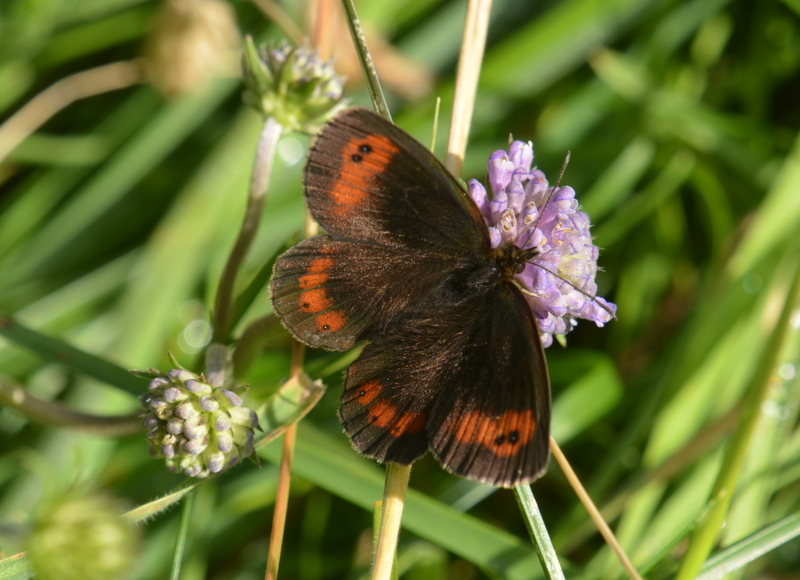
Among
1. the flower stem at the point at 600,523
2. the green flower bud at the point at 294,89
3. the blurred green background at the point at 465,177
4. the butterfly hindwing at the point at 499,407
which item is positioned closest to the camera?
the butterfly hindwing at the point at 499,407

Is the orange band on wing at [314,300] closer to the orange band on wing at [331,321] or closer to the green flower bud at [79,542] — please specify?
the orange band on wing at [331,321]

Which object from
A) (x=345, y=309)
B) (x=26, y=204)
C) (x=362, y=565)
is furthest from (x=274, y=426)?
(x=26, y=204)

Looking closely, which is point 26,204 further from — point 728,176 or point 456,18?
point 728,176

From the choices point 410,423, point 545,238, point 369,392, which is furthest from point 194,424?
point 545,238

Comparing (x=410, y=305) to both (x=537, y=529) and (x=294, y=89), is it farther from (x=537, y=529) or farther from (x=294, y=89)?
(x=294, y=89)

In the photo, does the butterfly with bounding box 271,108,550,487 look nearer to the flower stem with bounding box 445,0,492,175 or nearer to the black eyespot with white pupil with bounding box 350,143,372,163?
the black eyespot with white pupil with bounding box 350,143,372,163

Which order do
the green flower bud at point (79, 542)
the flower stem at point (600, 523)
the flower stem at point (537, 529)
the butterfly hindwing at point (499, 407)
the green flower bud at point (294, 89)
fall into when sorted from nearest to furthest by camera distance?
the green flower bud at point (79, 542), the butterfly hindwing at point (499, 407), the flower stem at point (537, 529), the flower stem at point (600, 523), the green flower bud at point (294, 89)

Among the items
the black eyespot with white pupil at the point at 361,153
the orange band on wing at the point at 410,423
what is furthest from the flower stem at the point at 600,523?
the black eyespot with white pupil at the point at 361,153

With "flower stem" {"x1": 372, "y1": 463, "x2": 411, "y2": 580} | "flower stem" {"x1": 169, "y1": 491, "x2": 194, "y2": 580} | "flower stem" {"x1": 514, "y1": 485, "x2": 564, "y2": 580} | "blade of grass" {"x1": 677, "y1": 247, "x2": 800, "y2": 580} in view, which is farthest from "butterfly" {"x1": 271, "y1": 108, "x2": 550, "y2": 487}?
"blade of grass" {"x1": 677, "y1": 247, "x2": 800, "y2": 580}
